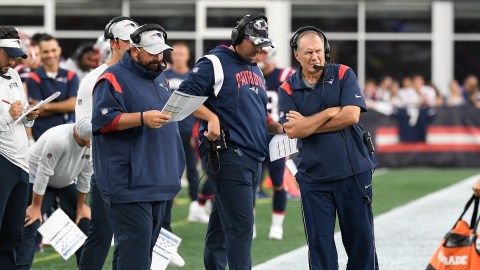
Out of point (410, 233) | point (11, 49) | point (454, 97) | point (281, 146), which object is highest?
point (11, 49)

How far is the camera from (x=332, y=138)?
25.8 feet

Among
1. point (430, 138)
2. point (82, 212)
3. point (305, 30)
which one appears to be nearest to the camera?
point (305, 30)

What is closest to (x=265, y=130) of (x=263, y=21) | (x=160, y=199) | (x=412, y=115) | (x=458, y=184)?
(x=263, y=21)

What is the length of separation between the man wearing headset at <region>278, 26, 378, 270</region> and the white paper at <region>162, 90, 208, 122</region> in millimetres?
774

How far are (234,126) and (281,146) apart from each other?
491mm

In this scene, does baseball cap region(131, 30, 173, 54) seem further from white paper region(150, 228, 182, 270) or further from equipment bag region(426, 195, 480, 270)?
equipment bag region(426, 195, 480, 270)

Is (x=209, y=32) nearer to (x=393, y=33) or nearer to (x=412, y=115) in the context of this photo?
(x=393, y=33)

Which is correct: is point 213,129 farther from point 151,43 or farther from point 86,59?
point 86,59

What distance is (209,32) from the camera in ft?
98.8

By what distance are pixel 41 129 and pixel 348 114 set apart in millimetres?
5016

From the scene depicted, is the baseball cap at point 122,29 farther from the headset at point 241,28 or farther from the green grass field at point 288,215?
the green grass field at point 288,215

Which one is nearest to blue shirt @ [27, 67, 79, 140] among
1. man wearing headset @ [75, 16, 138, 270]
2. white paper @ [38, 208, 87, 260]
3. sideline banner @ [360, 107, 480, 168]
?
white paper @ [38, 208, 87, 260]

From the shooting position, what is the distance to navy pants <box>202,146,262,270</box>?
8.18 metres

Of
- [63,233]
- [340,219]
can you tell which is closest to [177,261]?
[63,233]
